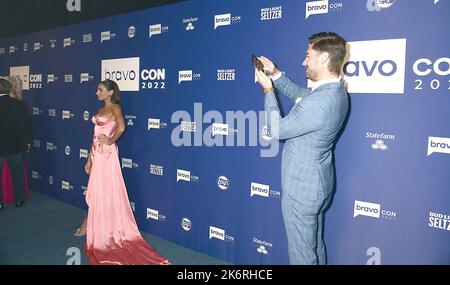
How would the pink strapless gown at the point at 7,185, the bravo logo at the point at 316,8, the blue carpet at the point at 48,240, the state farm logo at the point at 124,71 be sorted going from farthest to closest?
1. the pink strapless gown at the point at 7,185
2. the state farm logo at the point at 124,71
3. the blue carpet at the point at 48,240
4. the bravo logo at the point at 316,8

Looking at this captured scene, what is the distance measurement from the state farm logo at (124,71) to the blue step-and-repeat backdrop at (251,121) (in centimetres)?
2

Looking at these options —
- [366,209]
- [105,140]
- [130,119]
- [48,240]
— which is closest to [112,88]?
[105,140]

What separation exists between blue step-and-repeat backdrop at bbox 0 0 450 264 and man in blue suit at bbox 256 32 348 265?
51cm

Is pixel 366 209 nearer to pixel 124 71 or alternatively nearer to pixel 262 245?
pixel 262 245

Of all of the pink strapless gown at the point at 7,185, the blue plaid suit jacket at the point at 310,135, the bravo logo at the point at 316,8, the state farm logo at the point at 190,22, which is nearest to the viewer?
the blue plaid suit jacket at the point at 310,135

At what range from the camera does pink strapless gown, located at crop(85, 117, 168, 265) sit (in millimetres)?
3349

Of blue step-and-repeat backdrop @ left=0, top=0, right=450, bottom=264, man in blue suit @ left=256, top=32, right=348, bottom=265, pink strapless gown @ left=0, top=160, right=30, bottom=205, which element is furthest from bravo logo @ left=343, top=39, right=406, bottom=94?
pink strapless gown @ left=0, top=160, right=30, bottom=205

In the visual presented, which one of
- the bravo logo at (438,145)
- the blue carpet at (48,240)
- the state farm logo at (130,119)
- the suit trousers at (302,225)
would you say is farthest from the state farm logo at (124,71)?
the bravo logo at (438,145)

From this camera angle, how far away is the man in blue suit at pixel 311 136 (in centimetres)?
196

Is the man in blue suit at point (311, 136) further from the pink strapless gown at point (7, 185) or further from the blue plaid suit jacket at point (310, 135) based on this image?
the pink strapless gown at point (7, 185)

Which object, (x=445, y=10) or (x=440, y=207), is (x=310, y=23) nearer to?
(x=445, y=10)

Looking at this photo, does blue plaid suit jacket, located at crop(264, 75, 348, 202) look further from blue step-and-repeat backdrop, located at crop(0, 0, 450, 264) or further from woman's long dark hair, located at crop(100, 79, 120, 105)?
woman's long dark hair, located at crop(100, 79, 120, 105)

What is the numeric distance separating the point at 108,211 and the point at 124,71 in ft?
5.50

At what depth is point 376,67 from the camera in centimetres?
240
